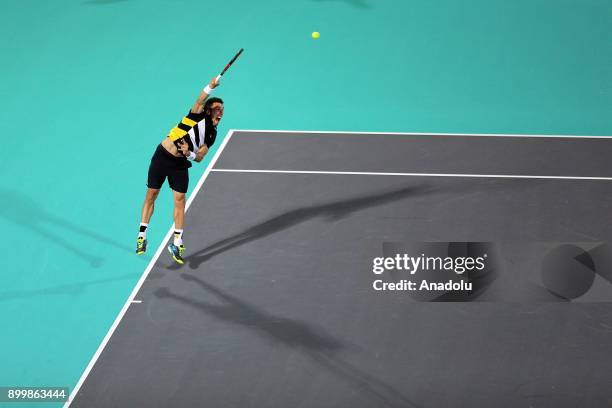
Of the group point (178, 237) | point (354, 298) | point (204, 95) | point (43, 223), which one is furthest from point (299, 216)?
point (43, 223)

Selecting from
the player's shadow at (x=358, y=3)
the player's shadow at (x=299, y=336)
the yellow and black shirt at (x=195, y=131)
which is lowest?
the player's shadow at (x=299, y=336)

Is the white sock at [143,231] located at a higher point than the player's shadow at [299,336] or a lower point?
higher

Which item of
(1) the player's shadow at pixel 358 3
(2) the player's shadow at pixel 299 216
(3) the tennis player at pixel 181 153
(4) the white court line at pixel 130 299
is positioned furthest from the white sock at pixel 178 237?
(1) the player's shadow at pixel 358 3

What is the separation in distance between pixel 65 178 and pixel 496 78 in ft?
24.0

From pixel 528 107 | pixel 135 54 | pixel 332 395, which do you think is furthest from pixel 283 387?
pixel 135 54

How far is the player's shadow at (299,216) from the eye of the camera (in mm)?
9734

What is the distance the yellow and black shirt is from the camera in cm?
916

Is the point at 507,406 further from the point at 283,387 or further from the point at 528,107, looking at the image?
the point at 528,107

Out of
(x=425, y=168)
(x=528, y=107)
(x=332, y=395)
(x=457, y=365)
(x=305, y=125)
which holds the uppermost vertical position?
(x=528, y=107)

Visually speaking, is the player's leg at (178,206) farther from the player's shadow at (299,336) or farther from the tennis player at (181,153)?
the player's shadow at (299,336)

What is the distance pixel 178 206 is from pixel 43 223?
2143 millimetres

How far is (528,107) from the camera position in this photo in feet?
43.3

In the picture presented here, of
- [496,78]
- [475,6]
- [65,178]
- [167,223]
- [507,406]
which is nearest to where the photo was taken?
[507,406]

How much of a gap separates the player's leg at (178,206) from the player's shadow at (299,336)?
0.37 metres
